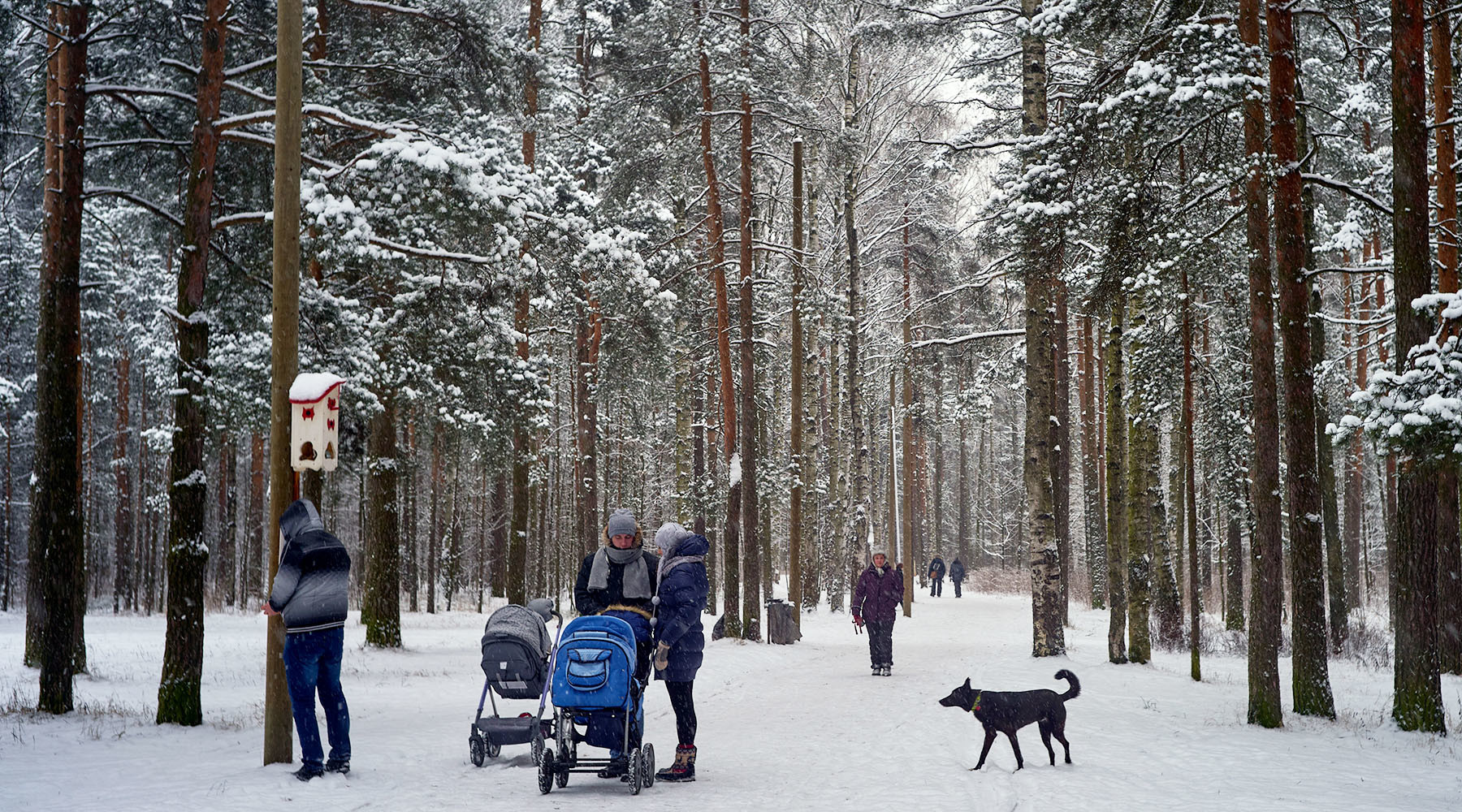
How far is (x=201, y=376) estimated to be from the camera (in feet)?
34.3

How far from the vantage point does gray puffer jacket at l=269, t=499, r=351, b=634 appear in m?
7.44

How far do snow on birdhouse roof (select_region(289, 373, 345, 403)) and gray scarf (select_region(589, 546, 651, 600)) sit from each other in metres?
2.35

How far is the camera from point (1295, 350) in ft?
36.0

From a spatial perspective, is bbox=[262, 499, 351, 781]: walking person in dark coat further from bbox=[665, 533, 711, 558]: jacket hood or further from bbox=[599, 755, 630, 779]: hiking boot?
bbox=[665, 533, 711, 558]: jacket hood

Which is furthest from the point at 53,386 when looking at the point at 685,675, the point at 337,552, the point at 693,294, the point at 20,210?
the point at 20,210

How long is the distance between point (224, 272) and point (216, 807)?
7.88 meters

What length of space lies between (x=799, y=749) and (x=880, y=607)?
761 cm

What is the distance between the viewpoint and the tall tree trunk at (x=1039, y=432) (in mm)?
18109

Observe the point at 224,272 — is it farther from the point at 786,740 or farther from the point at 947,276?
the point at 947,276

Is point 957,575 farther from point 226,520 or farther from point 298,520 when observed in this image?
point 298,520

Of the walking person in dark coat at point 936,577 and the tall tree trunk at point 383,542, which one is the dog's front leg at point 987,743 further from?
the walking person in dark coat at point 936,577

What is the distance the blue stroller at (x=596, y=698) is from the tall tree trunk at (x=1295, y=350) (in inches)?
291

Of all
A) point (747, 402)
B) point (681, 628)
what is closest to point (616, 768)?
point (681, 628)

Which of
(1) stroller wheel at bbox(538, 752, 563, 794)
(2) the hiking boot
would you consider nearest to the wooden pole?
(1) stroller wheel at bbox(538, 752, 563, 794)
